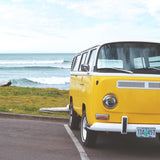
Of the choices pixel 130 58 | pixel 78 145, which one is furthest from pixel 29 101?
pixel 130 58

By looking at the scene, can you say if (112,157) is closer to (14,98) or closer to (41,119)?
(41,119)

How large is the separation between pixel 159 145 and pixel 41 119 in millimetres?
5006

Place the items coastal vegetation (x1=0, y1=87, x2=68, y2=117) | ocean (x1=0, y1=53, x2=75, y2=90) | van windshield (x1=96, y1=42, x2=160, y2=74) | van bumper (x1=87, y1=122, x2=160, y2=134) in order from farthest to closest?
1. ocean (x1=0, y1=53, x2=75, y2=90)
2. coastal vegetation (x1=0, y1=87, x2=68, y2=117)
3. van windshield (x1=96, y1=42, x2=160, y2=74)
4. van bumper (x1=87, y1=122, x2=160, y2=134)

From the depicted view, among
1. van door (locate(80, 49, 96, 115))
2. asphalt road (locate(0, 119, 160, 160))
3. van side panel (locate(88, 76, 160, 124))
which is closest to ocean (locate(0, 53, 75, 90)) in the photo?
asphalt road (locate(0, 119, 160, 160))

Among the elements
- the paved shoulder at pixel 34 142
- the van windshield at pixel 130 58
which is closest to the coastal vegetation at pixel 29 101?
the paved shoulder at pixel 34 142

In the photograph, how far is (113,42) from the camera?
7.17 meters

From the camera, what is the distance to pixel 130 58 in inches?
282

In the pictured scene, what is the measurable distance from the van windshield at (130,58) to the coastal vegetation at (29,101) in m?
5.67

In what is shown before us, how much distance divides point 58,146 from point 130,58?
239 cm

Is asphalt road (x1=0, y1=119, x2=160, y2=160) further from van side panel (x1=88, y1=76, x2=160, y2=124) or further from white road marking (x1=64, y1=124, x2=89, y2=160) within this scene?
van side panel (x1=88, y1=76, x2=160, y2=124)

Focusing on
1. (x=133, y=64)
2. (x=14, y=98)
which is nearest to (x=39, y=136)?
(x=133, y=64)

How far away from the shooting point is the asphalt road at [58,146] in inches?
258

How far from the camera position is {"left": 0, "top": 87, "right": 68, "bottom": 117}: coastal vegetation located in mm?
13094

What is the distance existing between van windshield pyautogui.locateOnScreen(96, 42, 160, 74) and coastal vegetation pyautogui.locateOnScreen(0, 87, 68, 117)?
18.6 feet
